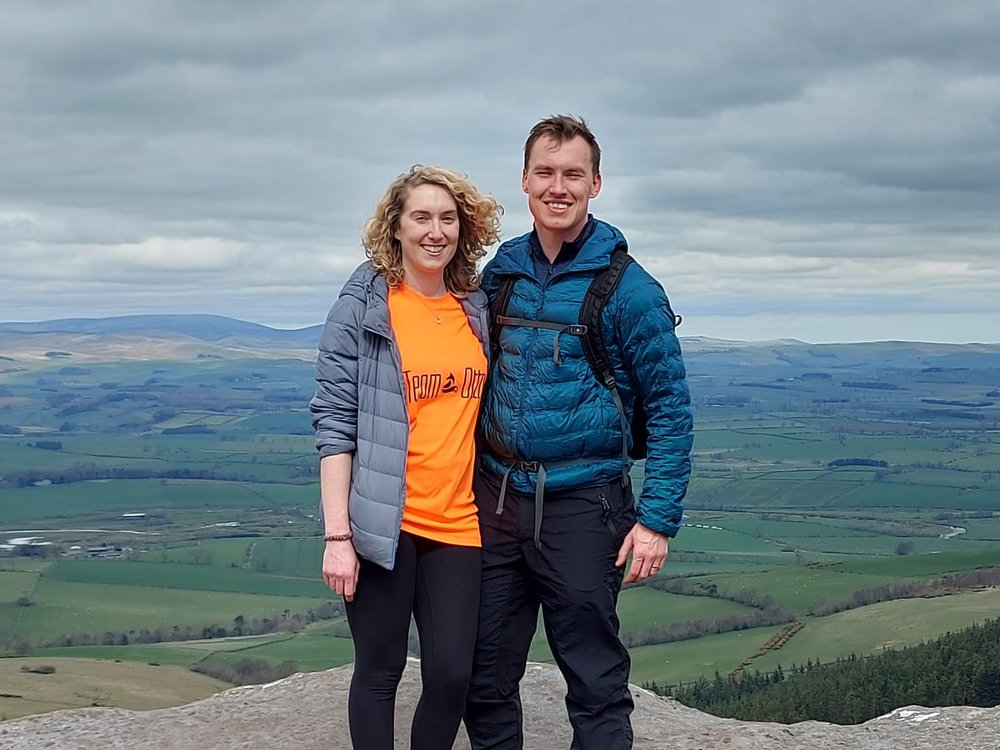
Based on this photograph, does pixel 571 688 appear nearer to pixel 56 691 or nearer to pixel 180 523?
pixel 56 691

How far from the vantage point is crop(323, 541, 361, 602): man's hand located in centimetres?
420

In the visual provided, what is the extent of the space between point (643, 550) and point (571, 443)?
52 cm

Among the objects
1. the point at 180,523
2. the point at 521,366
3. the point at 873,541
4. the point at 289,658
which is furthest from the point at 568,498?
the point at 180,523

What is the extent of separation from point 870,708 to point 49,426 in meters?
108

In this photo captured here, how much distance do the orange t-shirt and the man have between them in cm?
13

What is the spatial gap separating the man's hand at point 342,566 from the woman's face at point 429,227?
3.69 feet

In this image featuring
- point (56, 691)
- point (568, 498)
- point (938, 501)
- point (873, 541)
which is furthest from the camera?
point (938, 501)

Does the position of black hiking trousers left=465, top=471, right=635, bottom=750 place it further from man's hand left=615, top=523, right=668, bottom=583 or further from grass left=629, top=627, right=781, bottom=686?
grass left=629, top=627, right=781, bottom=686

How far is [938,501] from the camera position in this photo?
207ft

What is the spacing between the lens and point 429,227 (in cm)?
427

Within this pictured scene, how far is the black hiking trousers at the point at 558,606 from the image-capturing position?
446cm

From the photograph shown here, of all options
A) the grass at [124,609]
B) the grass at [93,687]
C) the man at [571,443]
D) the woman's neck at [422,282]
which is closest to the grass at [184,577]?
the grass at [124,609]

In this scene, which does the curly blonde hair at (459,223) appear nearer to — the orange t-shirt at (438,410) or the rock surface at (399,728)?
the orange t-shirt at (438,410)

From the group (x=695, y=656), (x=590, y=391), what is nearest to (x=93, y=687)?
(x=590, y=391)
